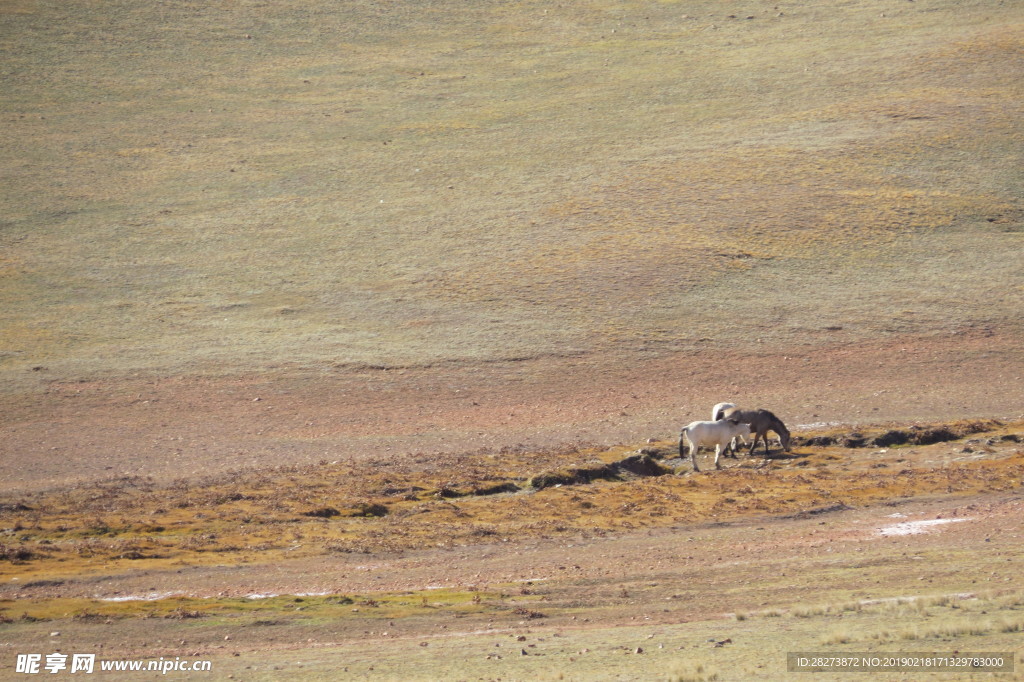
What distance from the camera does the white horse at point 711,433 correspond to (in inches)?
931

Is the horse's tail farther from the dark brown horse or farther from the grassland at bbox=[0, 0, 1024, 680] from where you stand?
the grassland at bbox=[0, 0, 1024, 680]

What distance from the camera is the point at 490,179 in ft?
158

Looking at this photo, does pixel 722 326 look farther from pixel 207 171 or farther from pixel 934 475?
pixel 207 171

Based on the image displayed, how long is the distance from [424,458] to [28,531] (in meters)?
8.52

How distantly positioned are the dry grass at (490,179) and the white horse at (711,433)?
33.4 ft

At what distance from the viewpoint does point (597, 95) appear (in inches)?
2235

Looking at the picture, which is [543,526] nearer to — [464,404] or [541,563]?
[541,563]

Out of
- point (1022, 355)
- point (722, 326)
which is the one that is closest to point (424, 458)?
point (722, 326)

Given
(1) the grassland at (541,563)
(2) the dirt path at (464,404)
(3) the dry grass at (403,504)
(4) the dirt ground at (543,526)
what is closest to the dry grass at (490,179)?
(2) the dirt path at (464,404)

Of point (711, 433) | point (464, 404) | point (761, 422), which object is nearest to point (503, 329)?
point (464, 404)

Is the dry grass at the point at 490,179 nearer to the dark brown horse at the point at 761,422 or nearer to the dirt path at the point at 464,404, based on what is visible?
the dirt path at the point at 464,404

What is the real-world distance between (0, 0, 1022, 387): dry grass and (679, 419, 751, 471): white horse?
10.2 m

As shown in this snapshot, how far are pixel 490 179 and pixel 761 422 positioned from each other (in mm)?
25722

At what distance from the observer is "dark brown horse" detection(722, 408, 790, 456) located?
24.6 metres
